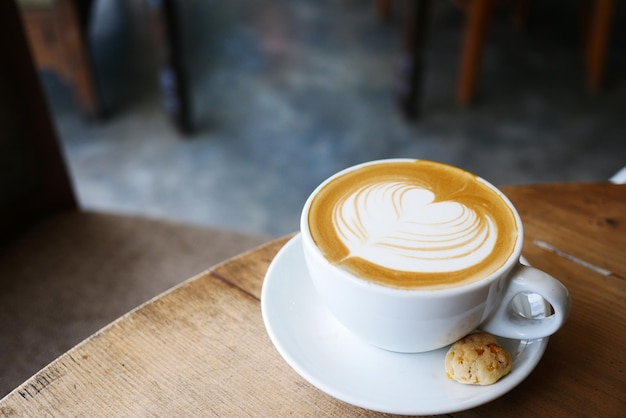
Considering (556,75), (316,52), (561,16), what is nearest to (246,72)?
(316,52)

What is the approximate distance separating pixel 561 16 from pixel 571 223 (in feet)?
7.19

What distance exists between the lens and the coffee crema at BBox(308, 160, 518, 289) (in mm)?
443

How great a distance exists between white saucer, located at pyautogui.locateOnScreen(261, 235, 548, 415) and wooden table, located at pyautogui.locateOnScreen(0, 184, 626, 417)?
3 cm

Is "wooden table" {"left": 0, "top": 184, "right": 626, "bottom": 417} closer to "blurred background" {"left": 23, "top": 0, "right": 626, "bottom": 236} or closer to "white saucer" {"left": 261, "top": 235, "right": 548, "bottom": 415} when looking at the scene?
"white saucer" {"left": 261, "top": 235, "right": 548, "bottom": 415}

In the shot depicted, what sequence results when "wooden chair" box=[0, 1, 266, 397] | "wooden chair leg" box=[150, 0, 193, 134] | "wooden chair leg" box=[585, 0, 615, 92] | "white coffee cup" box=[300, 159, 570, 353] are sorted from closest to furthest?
"white coffee cup" box=[300, 159, 570, 353], "wooden chair" box=[0, 1, 266, 397], "wooden chair leg" box=[150, 0, 193, 134], "wooden chair leg" box=[585, 0, 615, 92]

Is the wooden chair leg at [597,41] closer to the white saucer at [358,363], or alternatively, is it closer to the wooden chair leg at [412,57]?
the wooden chair leg at [412,57]

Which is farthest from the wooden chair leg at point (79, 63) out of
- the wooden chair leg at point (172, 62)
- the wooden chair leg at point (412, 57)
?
the wooden chair leg at point (412, 57)

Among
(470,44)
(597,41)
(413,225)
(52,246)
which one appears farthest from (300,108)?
(413,225)

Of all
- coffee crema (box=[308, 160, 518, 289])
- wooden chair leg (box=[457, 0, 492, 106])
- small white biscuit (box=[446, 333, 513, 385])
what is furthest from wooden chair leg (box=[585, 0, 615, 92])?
small white biscuit (box=[446, 333, 513, 385])

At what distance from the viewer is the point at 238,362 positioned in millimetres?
501

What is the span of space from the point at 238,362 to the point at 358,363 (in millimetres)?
97

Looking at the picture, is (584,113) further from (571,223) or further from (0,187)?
(0,187)

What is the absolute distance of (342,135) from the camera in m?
1.89

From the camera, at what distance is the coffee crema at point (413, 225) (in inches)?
17.4
